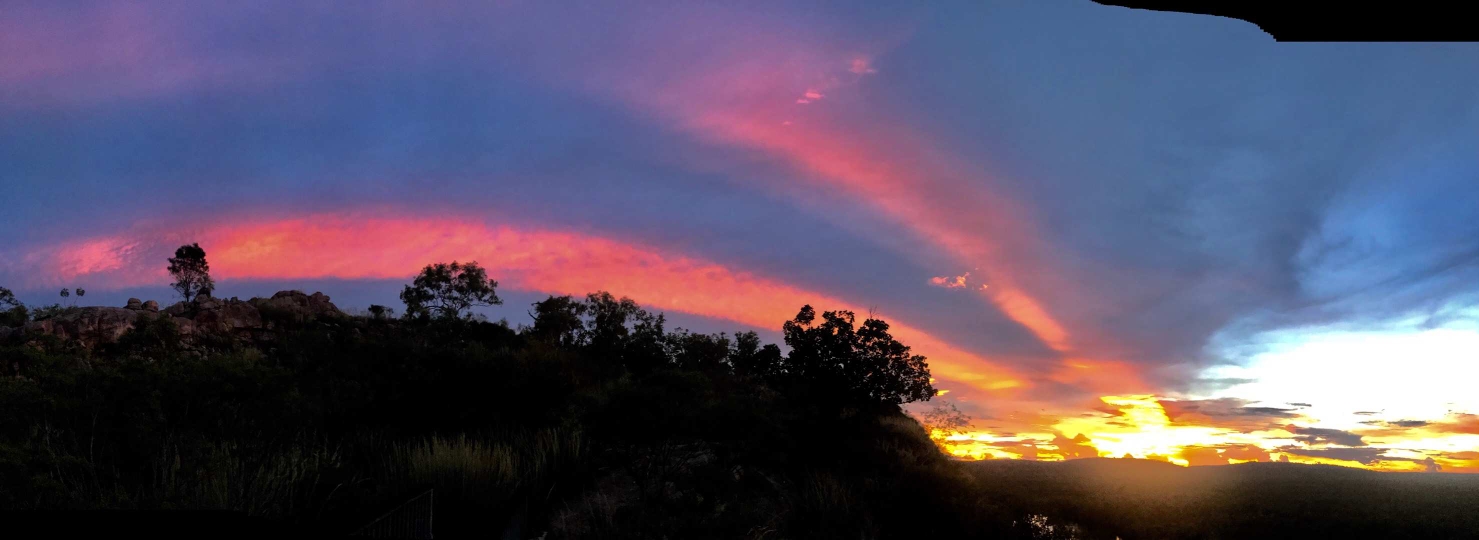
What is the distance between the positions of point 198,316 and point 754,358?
2142cm

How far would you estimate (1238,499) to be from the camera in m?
19.4

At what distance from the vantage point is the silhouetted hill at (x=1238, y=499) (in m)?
16.7

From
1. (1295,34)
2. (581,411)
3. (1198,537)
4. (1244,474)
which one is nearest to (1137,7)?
(1295,34)

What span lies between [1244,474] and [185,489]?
2573cm

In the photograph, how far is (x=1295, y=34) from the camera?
126 cm

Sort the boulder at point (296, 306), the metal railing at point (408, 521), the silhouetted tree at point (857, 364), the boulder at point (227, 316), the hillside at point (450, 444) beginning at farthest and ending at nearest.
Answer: the boulder at point (296, 306) < the boulder at point (227, 316) < the silhouetted tree at point (857, 364) < the hillside at point (450, 444) < the metal railing at point (408, 521)

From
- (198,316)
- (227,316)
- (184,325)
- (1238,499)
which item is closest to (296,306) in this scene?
(227,316)

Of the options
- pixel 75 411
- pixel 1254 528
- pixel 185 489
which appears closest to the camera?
pixel 185 489

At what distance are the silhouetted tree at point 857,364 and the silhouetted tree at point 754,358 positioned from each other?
217 centimetres

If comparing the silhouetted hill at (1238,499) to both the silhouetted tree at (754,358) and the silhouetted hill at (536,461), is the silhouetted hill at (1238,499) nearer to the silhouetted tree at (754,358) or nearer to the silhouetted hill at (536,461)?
the silhouetted hill at (536,461)

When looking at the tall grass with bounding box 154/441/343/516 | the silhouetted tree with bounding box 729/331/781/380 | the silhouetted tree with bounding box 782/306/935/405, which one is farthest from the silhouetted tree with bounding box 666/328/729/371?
the tall grass with bounding box 154/441/343/516

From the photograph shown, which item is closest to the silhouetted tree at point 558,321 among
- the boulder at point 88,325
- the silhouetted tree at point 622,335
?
the silhouetted tree at point 622,335

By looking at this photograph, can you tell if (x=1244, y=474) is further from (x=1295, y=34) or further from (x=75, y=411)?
(x=75, y=411)

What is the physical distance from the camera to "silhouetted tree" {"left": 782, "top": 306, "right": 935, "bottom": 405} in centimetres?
2075
